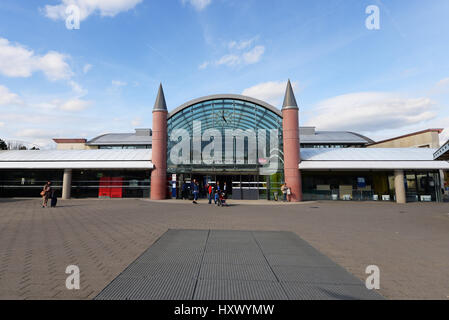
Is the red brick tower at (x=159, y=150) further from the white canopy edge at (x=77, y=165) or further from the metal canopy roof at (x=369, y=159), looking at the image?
the metal canopy roof at (x=369, y=159)

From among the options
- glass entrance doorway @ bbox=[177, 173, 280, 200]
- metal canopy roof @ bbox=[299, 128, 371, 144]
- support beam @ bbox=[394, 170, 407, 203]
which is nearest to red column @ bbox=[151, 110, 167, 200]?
glass entrance doorway @ bbox=[177, 173, 280, 200]

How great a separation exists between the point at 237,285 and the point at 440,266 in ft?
15.8

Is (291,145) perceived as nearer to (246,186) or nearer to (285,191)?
(285,191)

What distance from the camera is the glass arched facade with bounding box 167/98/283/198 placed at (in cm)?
2294

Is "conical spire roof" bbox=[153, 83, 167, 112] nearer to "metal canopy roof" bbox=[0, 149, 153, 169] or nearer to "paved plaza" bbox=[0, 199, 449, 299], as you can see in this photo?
"metal canopy roof" bbox=[0, 149, 153, 169]

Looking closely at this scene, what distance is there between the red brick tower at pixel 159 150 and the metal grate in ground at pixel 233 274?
1636cm

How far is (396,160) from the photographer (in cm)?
2197

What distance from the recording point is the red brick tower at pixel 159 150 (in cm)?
2230

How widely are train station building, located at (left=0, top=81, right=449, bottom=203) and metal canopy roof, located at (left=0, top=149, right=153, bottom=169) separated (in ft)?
0.34

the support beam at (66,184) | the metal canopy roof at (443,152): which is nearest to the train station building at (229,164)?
the support beam at (66,184)

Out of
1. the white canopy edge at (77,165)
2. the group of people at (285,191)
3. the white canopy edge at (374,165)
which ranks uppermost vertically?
the white canopy edge at (77,165)

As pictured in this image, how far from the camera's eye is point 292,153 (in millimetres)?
21984
